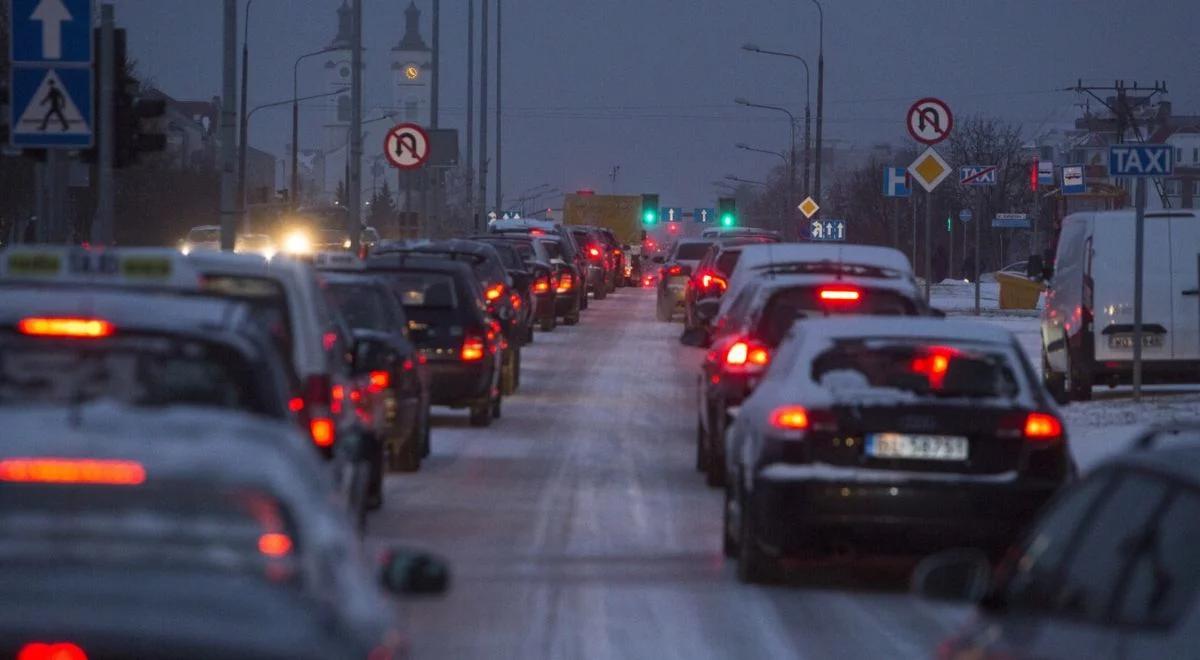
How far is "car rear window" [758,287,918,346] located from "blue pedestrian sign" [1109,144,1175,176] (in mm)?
6520

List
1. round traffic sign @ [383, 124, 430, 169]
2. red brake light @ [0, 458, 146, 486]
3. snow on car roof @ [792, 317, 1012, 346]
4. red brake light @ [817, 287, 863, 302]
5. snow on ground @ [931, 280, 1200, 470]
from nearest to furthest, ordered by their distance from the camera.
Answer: red brake light @ [0, 458, 146, 486], snow on car roof @ [792, 317, 1012, 346], red brake light @ [817, 287, 863, 302], snow on ground @ [931, 280, 1200, 470], round traffic sign @ [383, 124, 430, 169]

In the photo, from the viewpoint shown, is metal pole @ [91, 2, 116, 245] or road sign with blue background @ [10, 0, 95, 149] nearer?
road sign with blue background @ [10, 0, 95, 149]

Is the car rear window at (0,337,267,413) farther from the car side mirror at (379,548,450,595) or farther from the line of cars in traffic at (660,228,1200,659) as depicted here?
the line of cars in traffic at (660,228,1200,659)

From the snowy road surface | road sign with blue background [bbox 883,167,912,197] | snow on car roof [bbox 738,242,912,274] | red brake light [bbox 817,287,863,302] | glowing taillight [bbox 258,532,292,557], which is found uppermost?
road sign with blue background [bbox 883,167,912,197]

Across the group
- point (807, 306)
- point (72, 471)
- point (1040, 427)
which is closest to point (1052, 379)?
point (807, 306)

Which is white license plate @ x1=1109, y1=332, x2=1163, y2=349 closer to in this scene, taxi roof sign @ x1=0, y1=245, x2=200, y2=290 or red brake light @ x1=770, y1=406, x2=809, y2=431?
red brake light @ x1=770, y1=406, x2=809, y2=431

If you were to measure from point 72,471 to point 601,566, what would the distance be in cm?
720

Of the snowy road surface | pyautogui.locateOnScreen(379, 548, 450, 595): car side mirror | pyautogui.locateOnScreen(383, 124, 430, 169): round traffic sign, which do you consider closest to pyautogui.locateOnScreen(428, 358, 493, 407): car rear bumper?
the snowy road surface

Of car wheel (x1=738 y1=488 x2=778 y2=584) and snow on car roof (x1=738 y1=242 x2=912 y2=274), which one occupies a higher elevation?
snow on car roof (x1=738 y1=242 x2=912 y2=274)

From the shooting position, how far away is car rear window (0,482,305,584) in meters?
5.02

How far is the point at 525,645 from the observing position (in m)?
9.66

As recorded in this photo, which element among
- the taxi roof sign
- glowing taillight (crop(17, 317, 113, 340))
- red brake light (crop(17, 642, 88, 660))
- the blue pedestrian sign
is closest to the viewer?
red brake light (crop(17, 642, 88, 660))

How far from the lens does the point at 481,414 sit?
2169 centimetres

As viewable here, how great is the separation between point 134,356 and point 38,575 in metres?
2.26
